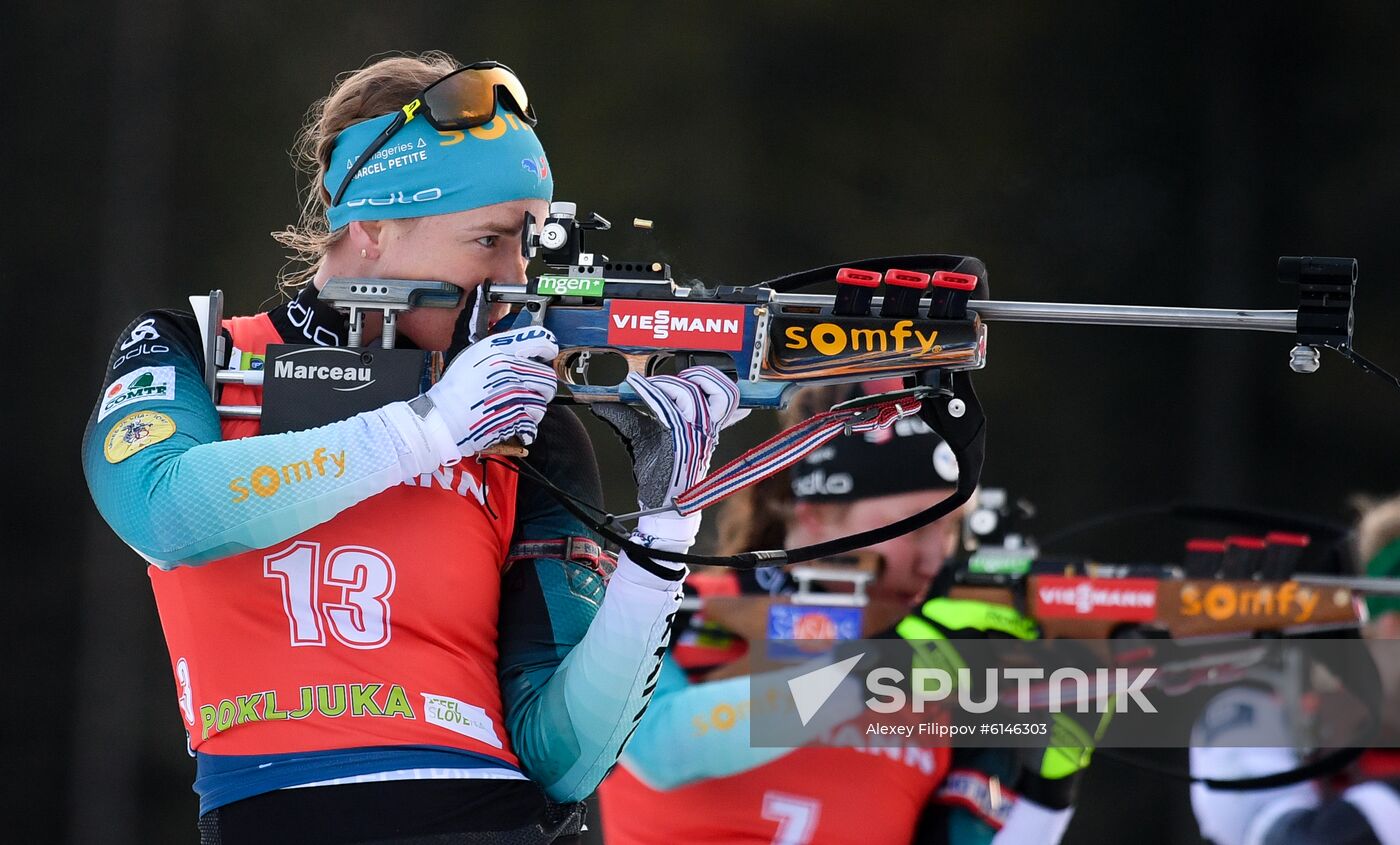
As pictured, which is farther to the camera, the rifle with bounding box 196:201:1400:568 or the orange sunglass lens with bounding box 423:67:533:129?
the orange sunglass lens with bounding box 423:67:533:129

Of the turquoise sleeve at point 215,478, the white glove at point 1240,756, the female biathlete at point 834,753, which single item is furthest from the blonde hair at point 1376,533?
the turquoise sleeve at point 215,478

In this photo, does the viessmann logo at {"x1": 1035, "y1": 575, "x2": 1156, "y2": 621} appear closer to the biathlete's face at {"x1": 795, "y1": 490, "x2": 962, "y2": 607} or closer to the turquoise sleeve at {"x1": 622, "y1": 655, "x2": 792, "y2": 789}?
the biathlete's face at {"x1": 795, "y1": 490, "x2": 962, "y2": 607}

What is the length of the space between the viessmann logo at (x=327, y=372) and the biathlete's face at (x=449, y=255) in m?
0.11

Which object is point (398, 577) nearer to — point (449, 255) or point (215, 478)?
point (215, 478)

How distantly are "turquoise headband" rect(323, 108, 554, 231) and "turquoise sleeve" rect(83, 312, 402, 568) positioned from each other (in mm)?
317

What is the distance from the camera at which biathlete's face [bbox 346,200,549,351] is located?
1709mm

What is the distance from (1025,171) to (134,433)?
350 cm

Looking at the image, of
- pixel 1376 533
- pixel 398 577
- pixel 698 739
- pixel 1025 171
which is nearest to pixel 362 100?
pixel 398 577

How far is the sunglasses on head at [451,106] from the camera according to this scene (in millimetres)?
1747

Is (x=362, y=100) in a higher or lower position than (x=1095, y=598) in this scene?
higher

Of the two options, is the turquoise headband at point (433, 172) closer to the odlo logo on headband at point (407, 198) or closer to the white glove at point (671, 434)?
the odlo logo on headband at point (407, 198)

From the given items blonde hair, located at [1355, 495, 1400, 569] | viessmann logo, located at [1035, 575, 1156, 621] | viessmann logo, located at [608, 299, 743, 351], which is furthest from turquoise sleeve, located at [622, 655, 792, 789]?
blonde hair, located at [1355, 495, 1400, 569]

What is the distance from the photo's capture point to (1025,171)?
455 cm

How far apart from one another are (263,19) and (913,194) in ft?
6.43
